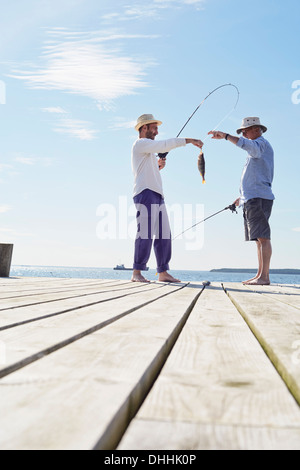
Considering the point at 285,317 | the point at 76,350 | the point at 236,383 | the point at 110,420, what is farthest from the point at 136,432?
the point at 285,317

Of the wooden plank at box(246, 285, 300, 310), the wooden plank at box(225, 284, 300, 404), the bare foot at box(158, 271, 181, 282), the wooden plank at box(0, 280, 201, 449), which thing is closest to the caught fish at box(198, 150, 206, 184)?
the bare foot at box(158, 271, 181, 282)

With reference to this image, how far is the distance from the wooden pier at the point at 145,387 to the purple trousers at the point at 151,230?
3594mm

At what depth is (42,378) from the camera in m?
0.75

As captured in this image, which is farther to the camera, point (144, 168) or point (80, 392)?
point (144, 168)

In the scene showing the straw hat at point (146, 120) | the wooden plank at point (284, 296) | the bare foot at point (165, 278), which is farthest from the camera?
the straw hat at point (146, 120)

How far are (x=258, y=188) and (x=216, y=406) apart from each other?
432 centimetres

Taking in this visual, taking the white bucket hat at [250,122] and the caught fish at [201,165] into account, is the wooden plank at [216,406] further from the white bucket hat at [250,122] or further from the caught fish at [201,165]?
the caught fish at [201,165]

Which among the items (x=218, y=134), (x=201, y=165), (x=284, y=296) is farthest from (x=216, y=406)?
(x=201, y=165)

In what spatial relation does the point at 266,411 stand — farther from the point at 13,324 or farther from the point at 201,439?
the point at 13,324

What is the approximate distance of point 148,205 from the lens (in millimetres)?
4965

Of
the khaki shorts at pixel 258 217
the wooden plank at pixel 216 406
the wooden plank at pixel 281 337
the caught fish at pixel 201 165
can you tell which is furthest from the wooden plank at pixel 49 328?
the caught fish at pixel 201 165

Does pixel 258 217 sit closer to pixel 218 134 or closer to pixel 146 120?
pixel 218 134

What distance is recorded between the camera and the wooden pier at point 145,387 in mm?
547

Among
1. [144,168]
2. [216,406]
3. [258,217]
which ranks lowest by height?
[216,406]
